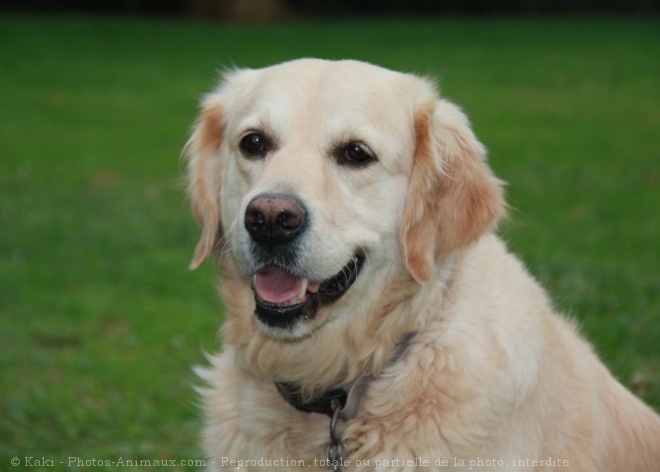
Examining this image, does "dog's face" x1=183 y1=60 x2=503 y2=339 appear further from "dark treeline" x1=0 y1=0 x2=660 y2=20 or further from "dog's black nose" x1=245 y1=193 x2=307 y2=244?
"dark treeline" x1=0 y1=0 x2=660 y2=20

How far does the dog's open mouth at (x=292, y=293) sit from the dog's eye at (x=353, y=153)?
363 millimetres

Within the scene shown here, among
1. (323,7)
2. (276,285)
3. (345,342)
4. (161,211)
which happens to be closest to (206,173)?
(276,285)

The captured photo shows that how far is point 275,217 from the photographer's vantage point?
3312mm

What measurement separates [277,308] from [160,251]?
5079 millimetres

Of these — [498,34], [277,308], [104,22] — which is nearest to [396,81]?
[277,308]

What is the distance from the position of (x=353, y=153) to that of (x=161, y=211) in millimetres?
6308

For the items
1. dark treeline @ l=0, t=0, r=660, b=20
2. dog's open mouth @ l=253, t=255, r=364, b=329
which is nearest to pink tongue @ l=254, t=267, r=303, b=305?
dog's open mouth @ l=253, t=255, r=364, b=329

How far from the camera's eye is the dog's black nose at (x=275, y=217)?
3.28m

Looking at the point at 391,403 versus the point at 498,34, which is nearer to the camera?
the point at 391,403

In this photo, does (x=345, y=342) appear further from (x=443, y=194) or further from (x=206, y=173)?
(x=206, y=173)

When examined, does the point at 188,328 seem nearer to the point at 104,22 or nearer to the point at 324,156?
the point at 324,156

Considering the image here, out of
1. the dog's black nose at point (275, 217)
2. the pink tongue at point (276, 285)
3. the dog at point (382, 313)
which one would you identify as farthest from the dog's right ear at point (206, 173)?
the dog's black nose at point (275, 217)

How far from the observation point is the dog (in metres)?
3.36

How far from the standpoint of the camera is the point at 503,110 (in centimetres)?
1502
